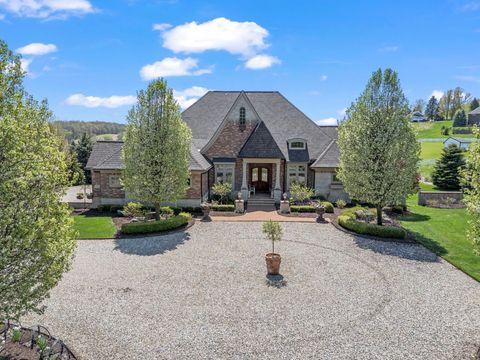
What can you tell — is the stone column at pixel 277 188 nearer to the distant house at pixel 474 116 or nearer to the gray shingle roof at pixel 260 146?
the gray shingle roof at pixel 260 146

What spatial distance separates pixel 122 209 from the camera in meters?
25.9

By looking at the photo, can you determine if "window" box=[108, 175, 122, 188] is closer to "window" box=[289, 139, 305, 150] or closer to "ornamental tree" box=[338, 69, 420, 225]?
"window" box=[289, 139, 305, 150]

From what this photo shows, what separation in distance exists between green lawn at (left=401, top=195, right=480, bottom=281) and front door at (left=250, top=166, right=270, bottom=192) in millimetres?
12344

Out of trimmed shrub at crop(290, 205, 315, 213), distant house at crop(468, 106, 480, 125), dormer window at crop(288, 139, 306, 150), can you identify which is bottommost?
trimmed shrub at crop(290, 205, 315, 213)

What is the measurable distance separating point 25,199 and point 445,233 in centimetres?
2252

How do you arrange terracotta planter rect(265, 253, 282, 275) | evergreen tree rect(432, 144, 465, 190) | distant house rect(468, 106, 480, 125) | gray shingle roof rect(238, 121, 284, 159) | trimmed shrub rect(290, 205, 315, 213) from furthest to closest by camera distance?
distant house rect(468, 106, 480, 125) → evergreen tree rect(432, 144, 465, 190) → gray shingle roof rect(238, 121, 284, 159) → trimmed shrub rect(290, 205, 315, 213) → terracotta planter rect(265, 253, 282, 275)

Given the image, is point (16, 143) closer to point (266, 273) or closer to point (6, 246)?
point (6, 246)

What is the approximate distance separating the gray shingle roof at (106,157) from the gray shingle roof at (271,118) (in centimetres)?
783

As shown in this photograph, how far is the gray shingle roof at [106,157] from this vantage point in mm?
27005

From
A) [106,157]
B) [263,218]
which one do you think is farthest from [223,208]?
[106,157]

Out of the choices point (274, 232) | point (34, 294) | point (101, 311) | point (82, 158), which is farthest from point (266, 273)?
point (82, 158)

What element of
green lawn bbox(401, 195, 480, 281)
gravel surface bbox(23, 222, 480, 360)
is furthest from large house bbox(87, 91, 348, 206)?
gravel surface bbox(23, 222, 480, 360)

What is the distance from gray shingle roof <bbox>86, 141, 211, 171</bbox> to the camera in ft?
87.6

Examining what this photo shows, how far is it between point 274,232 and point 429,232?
40.3ft
